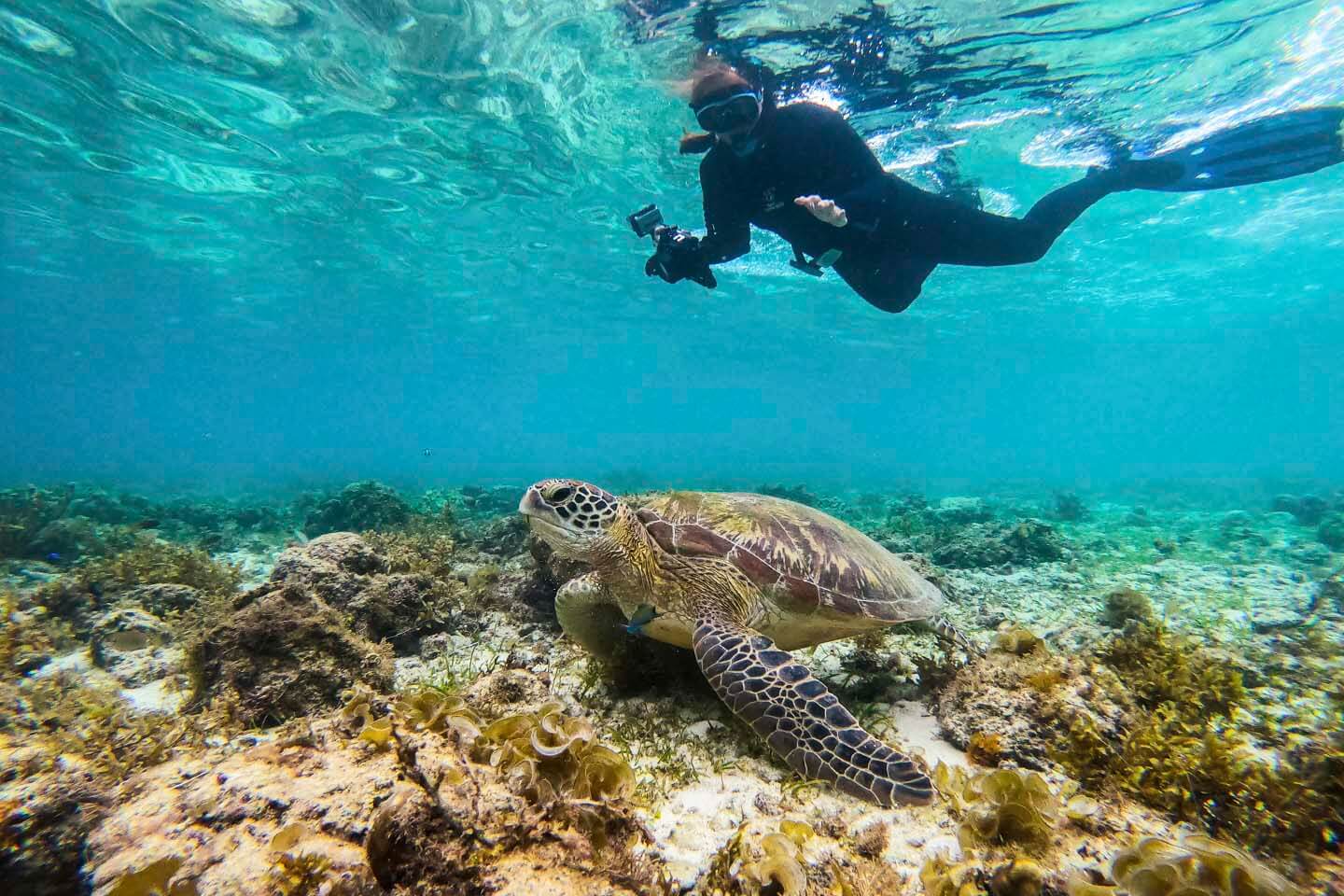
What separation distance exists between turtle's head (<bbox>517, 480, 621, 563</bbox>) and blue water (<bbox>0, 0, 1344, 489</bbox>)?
8.93 metres

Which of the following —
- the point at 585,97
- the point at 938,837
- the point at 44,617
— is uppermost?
the point at 585,97

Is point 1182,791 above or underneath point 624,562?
underneath

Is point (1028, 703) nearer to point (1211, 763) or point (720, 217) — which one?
point (1211, 763)

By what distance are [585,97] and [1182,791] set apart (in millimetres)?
13948

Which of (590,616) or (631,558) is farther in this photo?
(590,616)

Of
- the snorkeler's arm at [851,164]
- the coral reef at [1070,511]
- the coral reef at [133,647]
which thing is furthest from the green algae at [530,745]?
the coral reef at [1070,511]

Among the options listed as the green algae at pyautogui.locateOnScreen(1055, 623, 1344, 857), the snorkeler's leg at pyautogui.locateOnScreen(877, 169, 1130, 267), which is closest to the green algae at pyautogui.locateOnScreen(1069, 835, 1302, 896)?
the green algae at pyautogui.locateOnScreen(1055, 623, 1344, 857)

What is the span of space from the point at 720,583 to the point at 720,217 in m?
5.89

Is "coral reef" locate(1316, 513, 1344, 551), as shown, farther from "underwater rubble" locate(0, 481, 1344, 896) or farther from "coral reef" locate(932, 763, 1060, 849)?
"coral reef" locate(932, 763, 1060, 849)

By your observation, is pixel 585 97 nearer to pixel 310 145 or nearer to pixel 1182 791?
pixel 310 145

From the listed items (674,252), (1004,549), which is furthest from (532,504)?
(1004,549)

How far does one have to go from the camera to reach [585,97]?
38.6 feet

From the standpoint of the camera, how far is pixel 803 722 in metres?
2.55

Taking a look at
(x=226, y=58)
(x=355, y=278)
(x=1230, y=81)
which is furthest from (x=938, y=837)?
(x=355, y=278)
